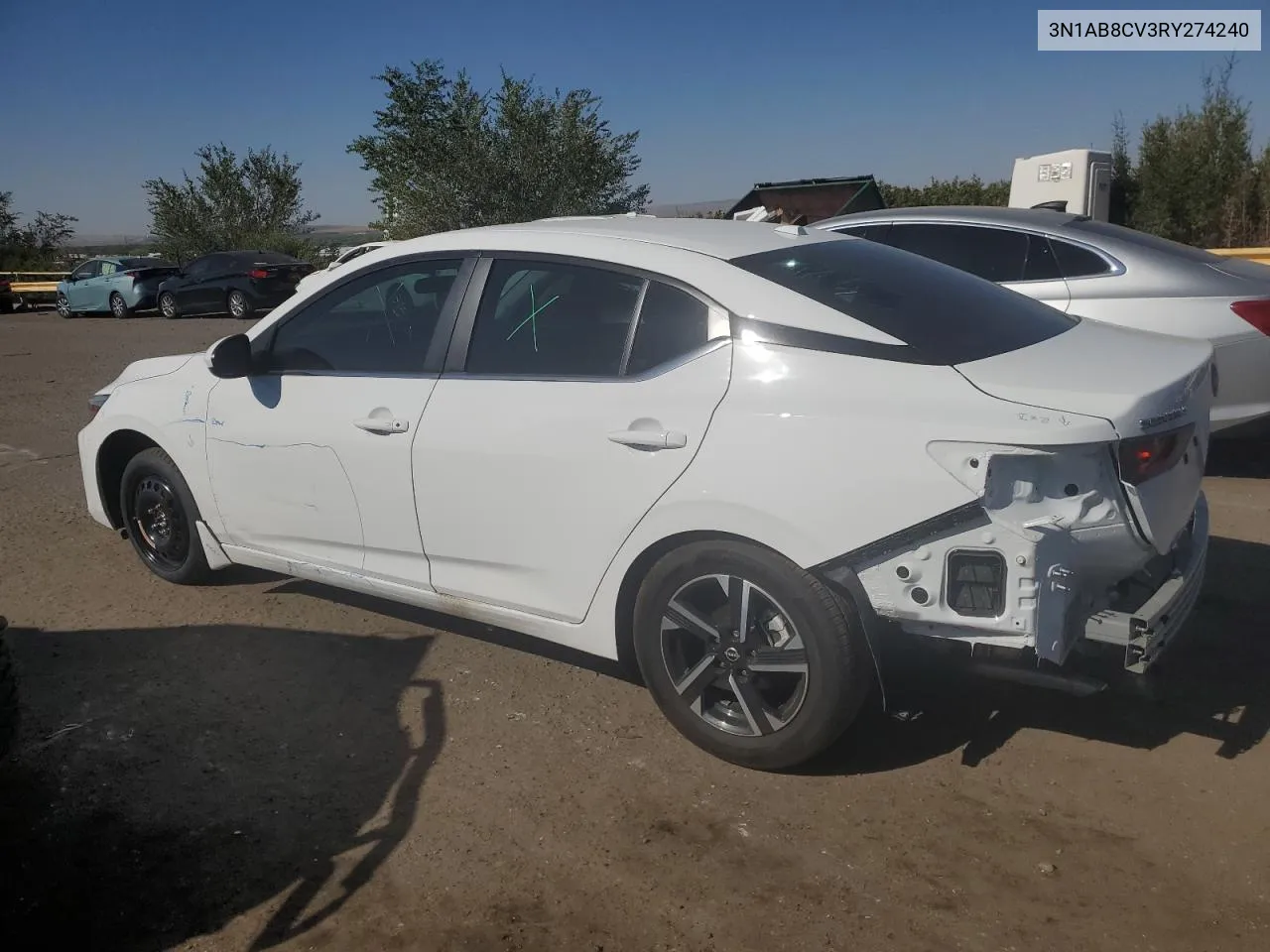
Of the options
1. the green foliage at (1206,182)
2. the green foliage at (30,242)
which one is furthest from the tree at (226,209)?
the green foliage at (1206,182)

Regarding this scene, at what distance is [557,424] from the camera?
371 cm

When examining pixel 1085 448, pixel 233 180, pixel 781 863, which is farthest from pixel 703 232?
pixel 233 180

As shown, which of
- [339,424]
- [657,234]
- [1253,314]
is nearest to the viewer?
[657,234]

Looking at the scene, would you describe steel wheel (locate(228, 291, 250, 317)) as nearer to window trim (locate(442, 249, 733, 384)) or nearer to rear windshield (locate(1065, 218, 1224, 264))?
rear windshield (locate(1065, 218, 1224, 264))

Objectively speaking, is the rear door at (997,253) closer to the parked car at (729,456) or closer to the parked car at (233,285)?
the parked car at (729,456)

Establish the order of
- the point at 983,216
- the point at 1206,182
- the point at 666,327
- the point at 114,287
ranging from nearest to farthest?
the point at 666,327 < the point at 983,216 < the point at 1206,182 < the point at 114,287

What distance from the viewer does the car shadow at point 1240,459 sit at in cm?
704

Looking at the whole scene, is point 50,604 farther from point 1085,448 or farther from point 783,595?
point 1085,448

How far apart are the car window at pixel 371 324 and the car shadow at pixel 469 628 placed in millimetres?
1105

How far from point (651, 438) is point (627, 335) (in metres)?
0.42

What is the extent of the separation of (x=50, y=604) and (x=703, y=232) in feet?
11.8

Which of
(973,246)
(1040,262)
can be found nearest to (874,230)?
(973,246)

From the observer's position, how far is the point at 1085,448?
2.96 meters

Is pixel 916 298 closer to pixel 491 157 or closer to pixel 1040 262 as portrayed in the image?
pixel 1040 262
